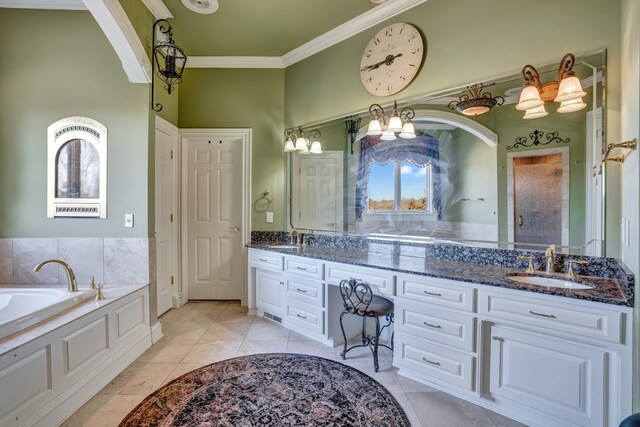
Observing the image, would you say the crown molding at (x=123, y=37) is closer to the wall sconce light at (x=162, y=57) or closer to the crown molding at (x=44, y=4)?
the wall sconce light at (x=162, y=57)

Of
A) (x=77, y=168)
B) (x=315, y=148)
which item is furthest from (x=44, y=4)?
(x=315, y=148)

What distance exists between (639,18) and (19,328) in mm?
3392

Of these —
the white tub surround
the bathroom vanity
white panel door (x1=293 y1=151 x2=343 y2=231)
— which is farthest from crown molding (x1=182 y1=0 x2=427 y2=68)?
the white tub surround

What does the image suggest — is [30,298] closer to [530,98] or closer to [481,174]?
[481,174]

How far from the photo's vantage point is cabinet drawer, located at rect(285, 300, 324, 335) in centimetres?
276

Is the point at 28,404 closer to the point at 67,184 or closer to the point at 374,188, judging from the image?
the point at 67,184

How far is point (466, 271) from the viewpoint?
2.06 meters

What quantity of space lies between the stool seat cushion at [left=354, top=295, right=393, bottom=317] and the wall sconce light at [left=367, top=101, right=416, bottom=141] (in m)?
1.43

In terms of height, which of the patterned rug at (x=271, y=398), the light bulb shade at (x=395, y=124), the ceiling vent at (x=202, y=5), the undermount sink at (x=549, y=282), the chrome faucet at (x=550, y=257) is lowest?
the patterned rug at (x=271, y=398)

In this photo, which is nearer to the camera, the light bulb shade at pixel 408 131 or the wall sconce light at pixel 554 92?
the wall sconce light at pixel 554 92

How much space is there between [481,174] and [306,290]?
178cm

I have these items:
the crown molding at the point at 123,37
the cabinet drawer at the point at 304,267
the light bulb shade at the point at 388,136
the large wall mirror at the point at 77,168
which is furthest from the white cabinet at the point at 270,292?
the crown molding at the point at 123,37

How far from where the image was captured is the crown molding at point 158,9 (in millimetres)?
2705

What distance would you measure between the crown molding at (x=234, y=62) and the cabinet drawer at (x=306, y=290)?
2.61 meters
